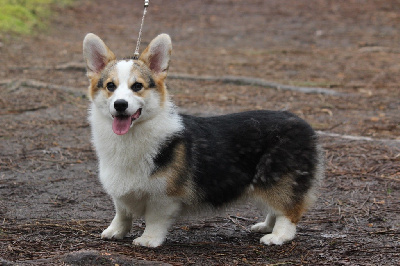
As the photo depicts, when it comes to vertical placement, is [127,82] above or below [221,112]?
above

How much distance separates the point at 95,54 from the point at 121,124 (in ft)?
2.35

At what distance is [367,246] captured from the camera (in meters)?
4.78

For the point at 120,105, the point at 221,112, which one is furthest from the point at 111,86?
the point at 221,112

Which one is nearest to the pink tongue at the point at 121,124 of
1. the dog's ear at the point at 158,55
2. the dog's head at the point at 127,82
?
the dog's head at the point at 127,82

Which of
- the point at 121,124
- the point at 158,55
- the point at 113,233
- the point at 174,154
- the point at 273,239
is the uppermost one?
the point at 158,55

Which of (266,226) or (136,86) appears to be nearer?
(136,86)

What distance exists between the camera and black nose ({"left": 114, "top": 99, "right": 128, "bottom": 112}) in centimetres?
438

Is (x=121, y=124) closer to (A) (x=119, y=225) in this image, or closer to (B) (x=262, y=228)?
(A) (x=119, y=225)

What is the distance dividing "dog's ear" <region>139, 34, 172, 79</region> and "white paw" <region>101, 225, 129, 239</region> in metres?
1.31

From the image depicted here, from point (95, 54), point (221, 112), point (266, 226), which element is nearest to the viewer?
point (95, 54)

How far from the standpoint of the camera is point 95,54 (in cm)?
489

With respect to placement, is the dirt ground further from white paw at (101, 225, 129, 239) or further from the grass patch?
the grass patch

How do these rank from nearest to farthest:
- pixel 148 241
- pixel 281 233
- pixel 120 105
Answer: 1. pixel 120 105
2. pixel 148 241
3. pixel 281 233

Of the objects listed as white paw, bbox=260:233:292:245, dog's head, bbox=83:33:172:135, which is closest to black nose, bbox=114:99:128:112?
dog's head, bbox=83:33:172:135
